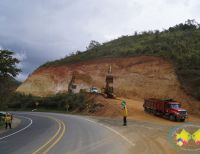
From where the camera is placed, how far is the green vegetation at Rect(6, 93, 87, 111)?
223ft

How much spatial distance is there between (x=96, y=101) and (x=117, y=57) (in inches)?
720

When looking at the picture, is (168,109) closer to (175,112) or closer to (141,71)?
(175,112)

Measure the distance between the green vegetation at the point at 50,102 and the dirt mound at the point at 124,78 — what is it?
151 inches

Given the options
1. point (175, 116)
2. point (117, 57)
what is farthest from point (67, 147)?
point (117, 57)

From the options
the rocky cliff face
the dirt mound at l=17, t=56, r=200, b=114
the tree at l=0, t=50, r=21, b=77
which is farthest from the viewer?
the rocky cliff face

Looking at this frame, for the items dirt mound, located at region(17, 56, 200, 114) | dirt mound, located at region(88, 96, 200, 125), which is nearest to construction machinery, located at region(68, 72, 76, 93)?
dirt mound, located at region(17, 56, 200, 114)

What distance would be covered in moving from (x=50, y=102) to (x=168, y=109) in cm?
3221

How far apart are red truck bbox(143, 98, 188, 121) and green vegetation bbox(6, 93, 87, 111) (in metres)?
17.9

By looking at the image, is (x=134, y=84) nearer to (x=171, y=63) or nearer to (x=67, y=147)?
(x=171, y=63)

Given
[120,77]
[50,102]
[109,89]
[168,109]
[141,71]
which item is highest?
[141,71]

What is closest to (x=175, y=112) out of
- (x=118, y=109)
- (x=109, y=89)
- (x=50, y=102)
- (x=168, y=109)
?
(x=168, y=109)

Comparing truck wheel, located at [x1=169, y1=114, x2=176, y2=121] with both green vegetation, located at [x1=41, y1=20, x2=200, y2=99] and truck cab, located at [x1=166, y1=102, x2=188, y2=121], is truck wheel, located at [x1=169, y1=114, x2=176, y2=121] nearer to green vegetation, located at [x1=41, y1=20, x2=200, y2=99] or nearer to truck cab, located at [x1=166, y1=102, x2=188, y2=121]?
truck cab, located at [x1=166, y1=102, x2=188, y2=121]

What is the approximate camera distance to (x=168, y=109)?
45625mm

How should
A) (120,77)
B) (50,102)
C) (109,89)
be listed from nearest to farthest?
(109,89) < (50,102) < (120,77)
